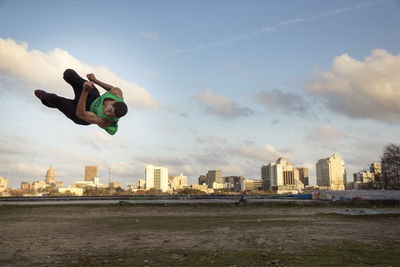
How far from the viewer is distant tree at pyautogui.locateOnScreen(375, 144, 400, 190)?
72.1 meters

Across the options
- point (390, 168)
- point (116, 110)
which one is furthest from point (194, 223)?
point (390, 168)

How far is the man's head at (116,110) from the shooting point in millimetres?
4953

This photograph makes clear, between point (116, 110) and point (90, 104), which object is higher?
point (90, 104)

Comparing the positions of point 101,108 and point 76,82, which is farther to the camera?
Result: point 76,82

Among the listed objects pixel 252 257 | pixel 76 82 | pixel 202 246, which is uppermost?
pixel 76 82

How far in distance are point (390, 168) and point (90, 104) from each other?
83.6 metres

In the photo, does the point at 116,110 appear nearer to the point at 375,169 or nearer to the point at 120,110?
the point at 120,110

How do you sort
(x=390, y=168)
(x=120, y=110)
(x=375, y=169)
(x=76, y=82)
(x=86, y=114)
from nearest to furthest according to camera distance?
(x=120, y=110) → (x=86, y=114) → (x=76, y=82) → (x=390, y=168) → (x=375, y=169)

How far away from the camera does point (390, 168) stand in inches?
2923

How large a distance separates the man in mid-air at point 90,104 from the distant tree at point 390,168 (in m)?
80.8

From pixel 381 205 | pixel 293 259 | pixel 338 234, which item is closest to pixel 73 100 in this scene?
pixel 293 259

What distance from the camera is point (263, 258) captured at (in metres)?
15.0

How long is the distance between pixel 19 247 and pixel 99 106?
18370 millimetres

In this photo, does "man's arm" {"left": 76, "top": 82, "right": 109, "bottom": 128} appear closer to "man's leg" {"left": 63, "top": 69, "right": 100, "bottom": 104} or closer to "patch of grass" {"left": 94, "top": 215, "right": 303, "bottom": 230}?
"man's leg" {"left": 63, "top": 69, "right": 100, "bottom": 104}
